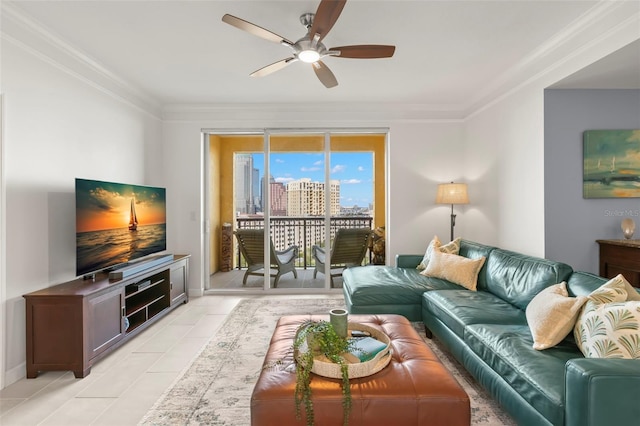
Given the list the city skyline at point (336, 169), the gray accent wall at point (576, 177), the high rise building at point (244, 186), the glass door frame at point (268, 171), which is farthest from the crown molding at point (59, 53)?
the gray accent wall at point (576, 177)

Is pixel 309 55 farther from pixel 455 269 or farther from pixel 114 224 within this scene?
pixel 455 269

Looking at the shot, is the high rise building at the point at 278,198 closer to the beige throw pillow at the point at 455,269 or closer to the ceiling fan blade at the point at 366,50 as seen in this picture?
the beige throw pillow at the point at 455,269

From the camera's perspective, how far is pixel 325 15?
1944mm

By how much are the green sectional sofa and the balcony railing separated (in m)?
1.04

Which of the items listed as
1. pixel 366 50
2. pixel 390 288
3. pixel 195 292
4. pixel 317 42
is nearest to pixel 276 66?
pixel 317 42

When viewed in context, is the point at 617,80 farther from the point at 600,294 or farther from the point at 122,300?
the point at 122,300

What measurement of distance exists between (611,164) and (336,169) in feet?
10.1

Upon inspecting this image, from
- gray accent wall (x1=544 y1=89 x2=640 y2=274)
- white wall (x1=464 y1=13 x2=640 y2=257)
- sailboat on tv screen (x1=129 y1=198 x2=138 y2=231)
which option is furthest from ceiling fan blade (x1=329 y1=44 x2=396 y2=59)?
sailboat on tv screen (x1=129 y1=198 x2=138 y2=231)

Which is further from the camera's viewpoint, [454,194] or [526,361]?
[454,194]

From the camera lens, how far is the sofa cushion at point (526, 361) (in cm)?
147

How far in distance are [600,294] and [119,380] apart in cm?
320

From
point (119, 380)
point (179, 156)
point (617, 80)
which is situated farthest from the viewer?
point (179, 156)

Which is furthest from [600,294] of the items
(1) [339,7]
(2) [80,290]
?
(2) [80,290]

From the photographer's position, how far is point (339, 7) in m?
1.86
